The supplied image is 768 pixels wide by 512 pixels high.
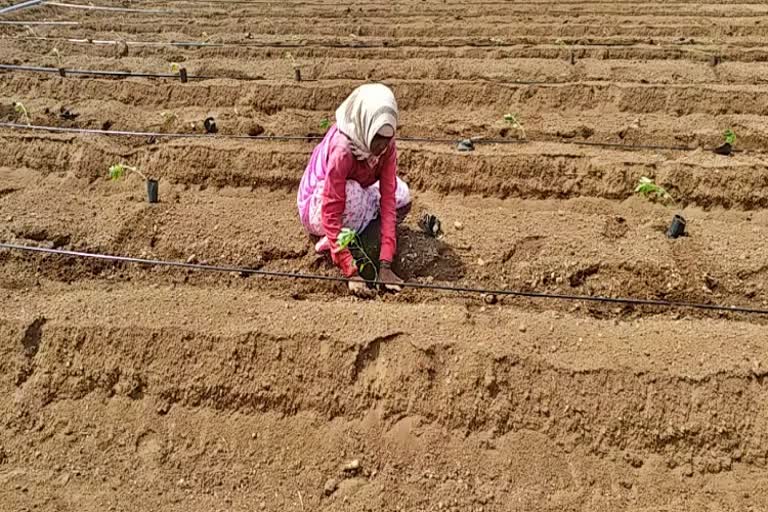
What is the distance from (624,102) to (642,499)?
A: 12.2 ft

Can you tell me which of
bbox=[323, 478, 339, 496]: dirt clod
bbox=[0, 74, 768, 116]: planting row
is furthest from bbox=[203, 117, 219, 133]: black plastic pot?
bbox=[323, 478, 339, 496]: dirt clod

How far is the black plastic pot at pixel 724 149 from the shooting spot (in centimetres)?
416

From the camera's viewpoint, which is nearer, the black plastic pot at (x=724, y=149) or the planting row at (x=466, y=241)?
the planting row at (x=466, y=241)

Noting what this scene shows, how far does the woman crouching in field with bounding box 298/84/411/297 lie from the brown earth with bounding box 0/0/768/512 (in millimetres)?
200

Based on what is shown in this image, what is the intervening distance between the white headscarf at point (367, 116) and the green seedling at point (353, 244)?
399mm

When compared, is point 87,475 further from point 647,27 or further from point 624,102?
point 647,27

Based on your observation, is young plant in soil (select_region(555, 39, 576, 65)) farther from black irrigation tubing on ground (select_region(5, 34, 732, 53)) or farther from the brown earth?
the brown earth

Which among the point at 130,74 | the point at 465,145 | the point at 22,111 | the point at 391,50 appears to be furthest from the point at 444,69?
the point at 22,111

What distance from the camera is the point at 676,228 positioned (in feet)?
11.2

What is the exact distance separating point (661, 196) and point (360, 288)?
2.19 m

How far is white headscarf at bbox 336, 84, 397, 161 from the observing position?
2.54 metres

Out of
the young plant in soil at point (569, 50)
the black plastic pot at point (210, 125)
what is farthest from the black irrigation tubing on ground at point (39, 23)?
the young plant in soil at point (569, 50)

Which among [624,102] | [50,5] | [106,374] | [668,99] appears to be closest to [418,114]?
[624,102]

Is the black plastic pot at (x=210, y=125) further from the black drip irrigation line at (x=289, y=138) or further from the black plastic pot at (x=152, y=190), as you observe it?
the black plastic pot at (x=152, y=190)
